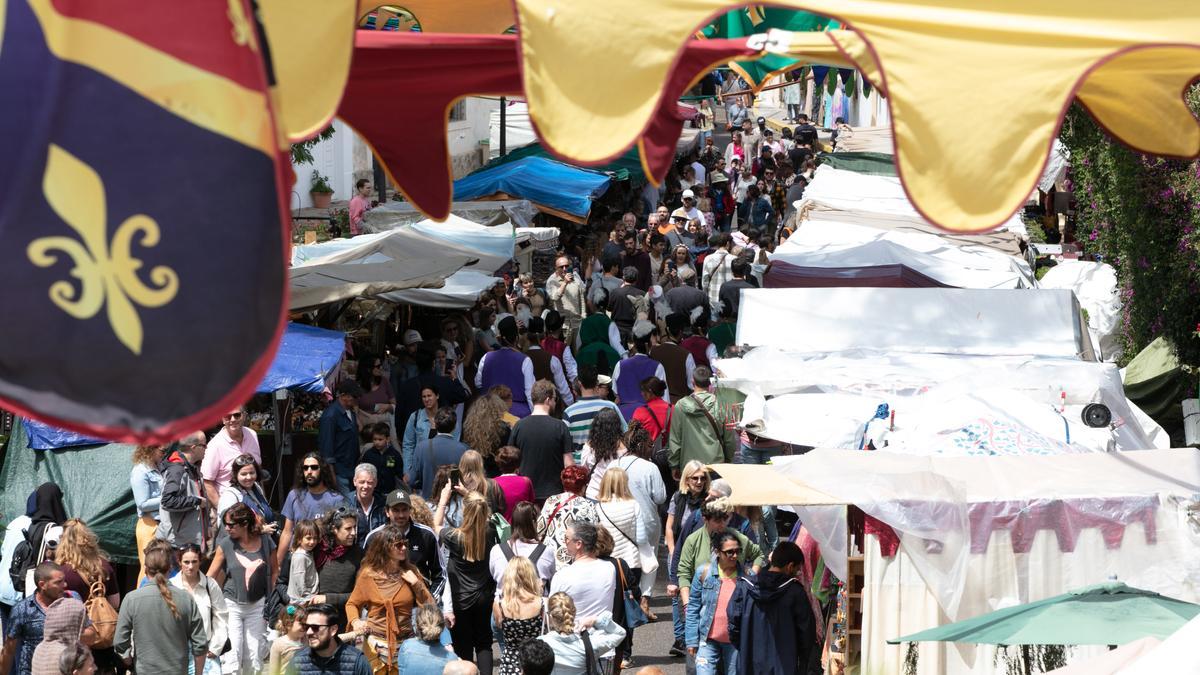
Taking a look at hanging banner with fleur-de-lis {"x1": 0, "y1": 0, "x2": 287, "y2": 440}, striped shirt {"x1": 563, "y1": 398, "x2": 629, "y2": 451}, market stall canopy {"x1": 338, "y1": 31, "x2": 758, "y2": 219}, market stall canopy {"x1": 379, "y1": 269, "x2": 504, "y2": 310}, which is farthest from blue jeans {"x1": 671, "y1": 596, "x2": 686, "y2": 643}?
hanging banner with fleur-de-lis {"x1": 0, "y1": 0, "x2": 287, "y2": 440}

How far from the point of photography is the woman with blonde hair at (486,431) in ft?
41.6

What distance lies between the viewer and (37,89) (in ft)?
9.05

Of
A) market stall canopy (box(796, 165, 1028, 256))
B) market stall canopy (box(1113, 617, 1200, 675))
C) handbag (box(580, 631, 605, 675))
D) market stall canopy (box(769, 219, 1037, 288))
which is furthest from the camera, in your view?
market stall canopy (box(796, 165, 1028, 256))

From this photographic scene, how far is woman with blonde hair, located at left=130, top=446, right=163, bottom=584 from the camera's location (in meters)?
11.1

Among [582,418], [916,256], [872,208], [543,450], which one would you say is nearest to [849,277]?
[916,256]

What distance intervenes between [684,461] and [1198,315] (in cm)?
630

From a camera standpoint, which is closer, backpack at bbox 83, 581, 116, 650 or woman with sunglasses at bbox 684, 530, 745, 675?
woman with sunglasses at bbox 684, 530, 745, 675

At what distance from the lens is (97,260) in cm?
267

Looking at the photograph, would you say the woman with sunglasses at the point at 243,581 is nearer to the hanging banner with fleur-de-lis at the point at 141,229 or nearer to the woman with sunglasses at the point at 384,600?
the woman with sunglasses at the point at 384,600

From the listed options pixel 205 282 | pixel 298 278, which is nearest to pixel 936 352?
pixel 298 278

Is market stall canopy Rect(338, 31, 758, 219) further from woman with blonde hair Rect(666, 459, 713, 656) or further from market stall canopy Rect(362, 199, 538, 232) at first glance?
market stall canopy Rect(362, 199, 538, 232)

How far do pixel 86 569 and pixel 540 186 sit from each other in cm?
1424

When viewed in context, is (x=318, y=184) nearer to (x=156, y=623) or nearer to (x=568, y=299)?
(x=568, y=299)

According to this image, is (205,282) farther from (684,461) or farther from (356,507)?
(684,461)
